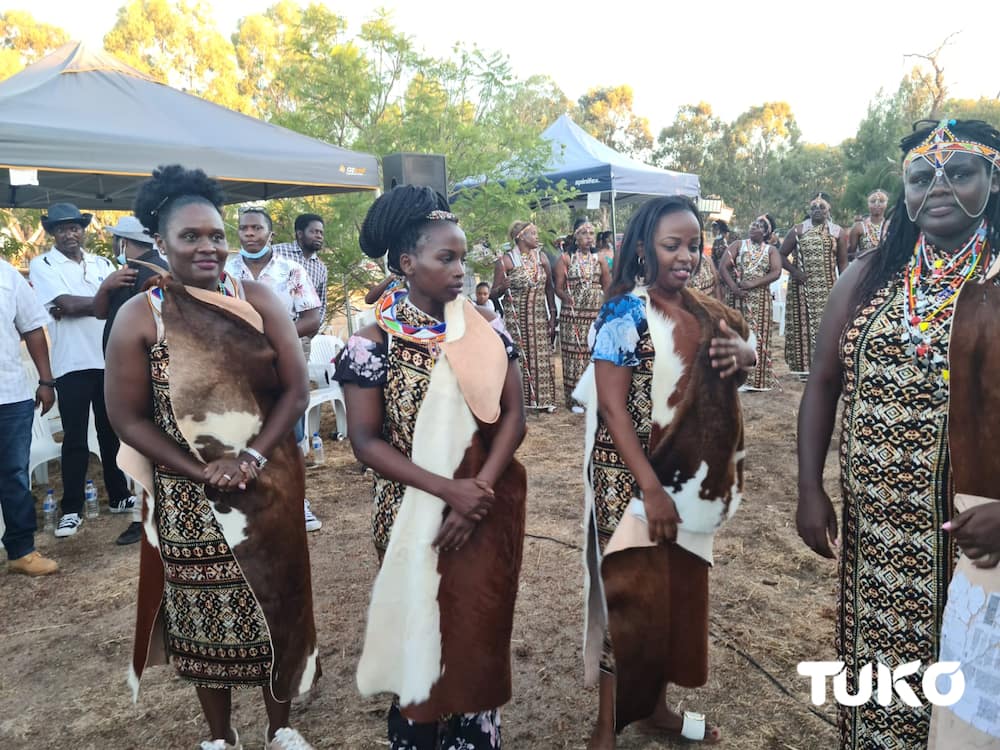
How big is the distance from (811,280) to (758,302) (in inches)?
27.9

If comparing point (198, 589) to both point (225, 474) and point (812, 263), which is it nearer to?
point (225, 474)

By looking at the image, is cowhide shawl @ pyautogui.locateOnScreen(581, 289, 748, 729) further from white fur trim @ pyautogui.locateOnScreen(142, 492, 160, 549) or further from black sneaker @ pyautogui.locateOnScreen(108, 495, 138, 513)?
black sneaker @ pyautogui.locateOnScreen(108, 495, 138, 513)

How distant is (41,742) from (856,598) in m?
3.08

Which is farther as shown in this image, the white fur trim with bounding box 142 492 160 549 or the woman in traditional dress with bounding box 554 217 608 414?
the woman in traditional dress with bounding box 554 217 608 414

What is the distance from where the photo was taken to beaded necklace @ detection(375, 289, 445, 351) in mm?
2172

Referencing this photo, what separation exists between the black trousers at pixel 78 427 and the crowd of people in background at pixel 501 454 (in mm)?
3009

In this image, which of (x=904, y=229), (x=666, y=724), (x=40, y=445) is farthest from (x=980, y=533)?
(x=40, y=445)

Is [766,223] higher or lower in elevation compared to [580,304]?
higher

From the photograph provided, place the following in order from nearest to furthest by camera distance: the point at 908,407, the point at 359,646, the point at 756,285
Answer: the point at 908,407
the point at 359,646
the point at 756,285

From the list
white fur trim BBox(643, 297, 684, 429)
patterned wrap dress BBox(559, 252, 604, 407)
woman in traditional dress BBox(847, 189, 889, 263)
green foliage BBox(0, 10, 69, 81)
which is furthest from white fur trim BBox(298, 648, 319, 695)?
green foliage BBox(0, 10, 69, 81)

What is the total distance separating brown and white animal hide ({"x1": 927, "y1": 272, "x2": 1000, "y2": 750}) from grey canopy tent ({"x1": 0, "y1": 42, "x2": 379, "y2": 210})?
17.7 feet

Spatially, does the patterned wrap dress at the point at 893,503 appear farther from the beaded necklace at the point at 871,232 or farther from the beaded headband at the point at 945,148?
the beaded necklace at the point at 871,232

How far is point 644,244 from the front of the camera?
2.39 m

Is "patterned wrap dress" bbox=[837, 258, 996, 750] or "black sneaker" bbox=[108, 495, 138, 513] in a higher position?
"patterned wrap dress" bbox=[837, 258, 996, 750]
